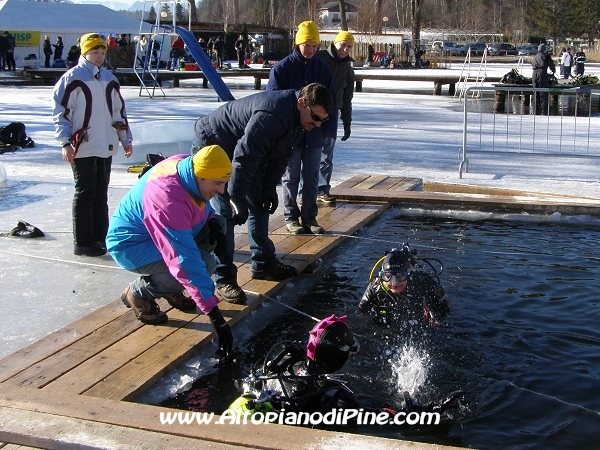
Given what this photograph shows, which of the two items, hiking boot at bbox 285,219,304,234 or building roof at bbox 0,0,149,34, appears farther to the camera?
building roof at bbox 0,0,149,34

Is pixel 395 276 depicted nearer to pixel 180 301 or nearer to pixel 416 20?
pixel 180 301

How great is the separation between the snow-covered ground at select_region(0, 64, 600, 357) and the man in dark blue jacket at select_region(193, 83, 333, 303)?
3.17 feet

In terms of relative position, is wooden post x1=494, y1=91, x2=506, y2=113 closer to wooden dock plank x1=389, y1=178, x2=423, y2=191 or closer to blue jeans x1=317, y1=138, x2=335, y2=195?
wooden dock plank x1=389, y1=178, x2=423, y2=191

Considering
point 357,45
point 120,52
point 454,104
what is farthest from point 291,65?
point 357,45

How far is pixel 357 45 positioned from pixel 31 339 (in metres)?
49.4

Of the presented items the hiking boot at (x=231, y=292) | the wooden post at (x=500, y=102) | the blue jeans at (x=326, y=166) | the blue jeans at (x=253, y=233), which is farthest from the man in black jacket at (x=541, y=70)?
the hiking boot at (x=231, y=292)

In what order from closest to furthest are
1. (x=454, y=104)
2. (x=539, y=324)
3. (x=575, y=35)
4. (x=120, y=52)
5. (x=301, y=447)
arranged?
(x=301, y=447), (x=539, y=324), (x=454, y=104), (x=120, y=52), (x=575, y=35)

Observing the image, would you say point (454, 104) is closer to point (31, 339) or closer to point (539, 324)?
point (539, 324)

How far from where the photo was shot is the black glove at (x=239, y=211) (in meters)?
5.07

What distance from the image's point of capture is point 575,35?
6750 cm

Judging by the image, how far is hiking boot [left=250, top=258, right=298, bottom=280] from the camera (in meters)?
5.82

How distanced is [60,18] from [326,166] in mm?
32753

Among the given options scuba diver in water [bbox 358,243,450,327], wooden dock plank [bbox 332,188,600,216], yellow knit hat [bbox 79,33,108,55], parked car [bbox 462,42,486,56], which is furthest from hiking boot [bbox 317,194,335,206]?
parked car [bbox 462,42,486,56]

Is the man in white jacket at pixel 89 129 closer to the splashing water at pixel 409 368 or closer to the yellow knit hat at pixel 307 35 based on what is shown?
the yellow knit hat at pixel 307 35
